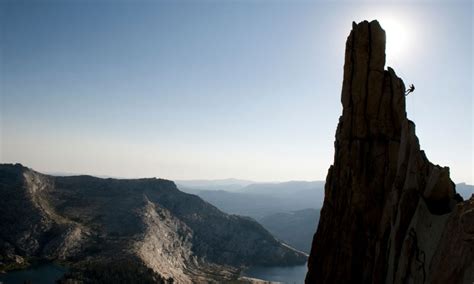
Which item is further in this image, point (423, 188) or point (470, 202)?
point (423, 188)

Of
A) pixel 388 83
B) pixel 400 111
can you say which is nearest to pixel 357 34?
pixel 388 83

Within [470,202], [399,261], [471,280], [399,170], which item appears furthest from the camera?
[399,170]

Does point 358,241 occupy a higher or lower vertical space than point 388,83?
lower

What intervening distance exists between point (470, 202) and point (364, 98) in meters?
17.8

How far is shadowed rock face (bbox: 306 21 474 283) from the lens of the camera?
1192 inches

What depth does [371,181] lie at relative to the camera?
124ft

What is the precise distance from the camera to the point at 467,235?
2164 cm

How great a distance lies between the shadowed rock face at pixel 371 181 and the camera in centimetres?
3027

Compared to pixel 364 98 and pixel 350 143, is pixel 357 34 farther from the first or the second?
pixel 350 143

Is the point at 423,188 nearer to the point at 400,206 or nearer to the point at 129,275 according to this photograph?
the point at 400,206

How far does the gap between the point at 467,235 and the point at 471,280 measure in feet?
8.24

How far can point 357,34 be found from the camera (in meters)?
38.9

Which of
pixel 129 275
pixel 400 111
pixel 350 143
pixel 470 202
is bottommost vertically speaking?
pixel 129 275

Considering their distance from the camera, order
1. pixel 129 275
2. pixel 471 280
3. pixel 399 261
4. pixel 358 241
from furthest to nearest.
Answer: pixel 129 275
pixel 358 241
pixel 399 261
pixel 471 280
